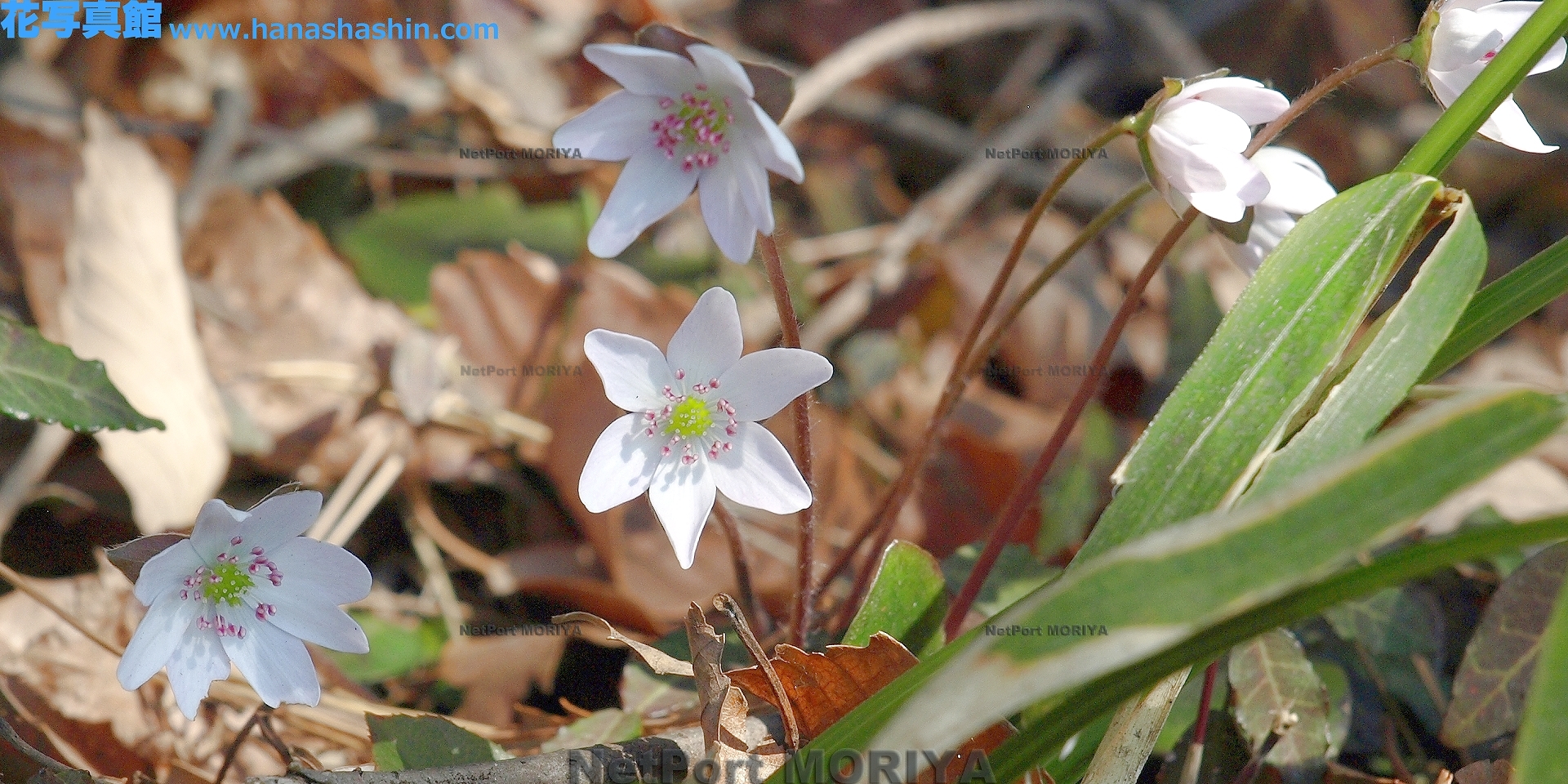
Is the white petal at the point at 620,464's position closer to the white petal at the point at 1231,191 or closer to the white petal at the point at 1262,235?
the white petal at the point at 1231,191

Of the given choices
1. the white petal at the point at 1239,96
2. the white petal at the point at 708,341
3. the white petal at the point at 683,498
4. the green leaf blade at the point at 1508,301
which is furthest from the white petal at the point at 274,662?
the green leaf blade at the point at 1508,301

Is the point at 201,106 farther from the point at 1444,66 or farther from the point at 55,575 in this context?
the point at 1444,66

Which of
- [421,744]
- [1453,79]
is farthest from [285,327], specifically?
[1453,79]

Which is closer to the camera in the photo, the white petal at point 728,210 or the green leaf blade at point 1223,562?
the green leaf blade at point 1223,562

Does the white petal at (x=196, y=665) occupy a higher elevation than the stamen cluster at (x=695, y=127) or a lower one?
lower

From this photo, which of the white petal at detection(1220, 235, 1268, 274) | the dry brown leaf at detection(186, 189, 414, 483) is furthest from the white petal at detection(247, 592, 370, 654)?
the white petal at detection(1220, 235, 1268, 274)

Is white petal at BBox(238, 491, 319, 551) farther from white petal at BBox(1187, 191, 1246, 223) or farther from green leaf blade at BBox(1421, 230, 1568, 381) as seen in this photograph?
green leaf blade at BBox(1421, 230, 1568, 381)

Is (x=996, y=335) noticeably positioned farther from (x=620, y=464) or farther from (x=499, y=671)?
(x=499, y=671)
